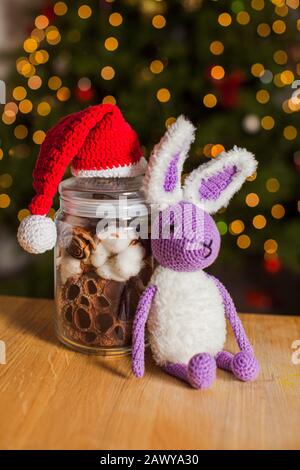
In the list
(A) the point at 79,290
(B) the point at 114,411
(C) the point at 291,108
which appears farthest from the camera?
(C) the point at 291,108

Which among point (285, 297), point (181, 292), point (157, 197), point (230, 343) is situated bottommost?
point (285, 297)

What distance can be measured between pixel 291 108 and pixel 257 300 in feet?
1.97

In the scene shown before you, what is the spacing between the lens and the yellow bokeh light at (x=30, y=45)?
1683 mm

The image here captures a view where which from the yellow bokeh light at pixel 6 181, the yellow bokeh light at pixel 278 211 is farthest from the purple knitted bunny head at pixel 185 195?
the yellow bokeh light at pixel 6 181

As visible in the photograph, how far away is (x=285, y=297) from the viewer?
6.64 feet

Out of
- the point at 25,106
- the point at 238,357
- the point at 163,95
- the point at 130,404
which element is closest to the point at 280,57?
the point at 163,95

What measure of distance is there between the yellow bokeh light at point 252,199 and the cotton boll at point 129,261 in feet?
2.86

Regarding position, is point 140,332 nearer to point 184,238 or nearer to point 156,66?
point 184,238

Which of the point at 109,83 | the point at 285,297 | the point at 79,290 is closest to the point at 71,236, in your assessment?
the point at 79,290

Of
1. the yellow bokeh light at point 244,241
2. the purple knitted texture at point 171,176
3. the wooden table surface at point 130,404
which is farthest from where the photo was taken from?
the yellow bokeh light at point 244,241

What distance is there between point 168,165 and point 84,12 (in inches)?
41.0

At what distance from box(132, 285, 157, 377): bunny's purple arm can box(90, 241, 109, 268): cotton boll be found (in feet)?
0.23

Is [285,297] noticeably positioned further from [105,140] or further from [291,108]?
[105,140]

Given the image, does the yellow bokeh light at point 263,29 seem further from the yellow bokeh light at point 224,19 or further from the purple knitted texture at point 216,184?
the purple knitted texture at point 216,184
